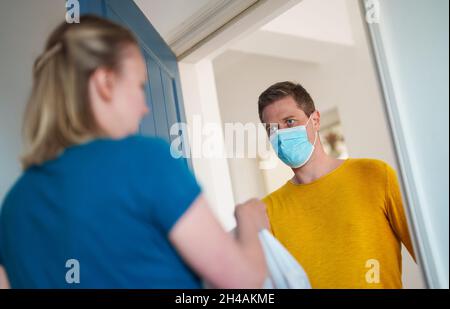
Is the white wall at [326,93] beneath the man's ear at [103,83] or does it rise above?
above

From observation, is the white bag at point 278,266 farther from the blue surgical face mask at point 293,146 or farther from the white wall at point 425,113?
the blue surgical face mask at point 293,146

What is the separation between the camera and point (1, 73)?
177 cm

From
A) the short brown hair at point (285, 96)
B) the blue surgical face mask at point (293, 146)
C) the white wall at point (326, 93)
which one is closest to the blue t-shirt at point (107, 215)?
the blue surgical face mask at point (293, 146)

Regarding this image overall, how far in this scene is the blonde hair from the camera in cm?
84

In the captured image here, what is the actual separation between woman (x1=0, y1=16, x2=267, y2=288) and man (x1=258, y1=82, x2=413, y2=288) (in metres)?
0.76

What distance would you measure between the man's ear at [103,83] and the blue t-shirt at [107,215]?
86 mm

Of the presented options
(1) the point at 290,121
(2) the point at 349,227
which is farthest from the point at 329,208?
(1) the point at 290,121

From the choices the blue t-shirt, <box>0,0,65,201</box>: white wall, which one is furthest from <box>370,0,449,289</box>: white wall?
<box>0,0,65,201</box>: white wall

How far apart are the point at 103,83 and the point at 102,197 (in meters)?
0.21

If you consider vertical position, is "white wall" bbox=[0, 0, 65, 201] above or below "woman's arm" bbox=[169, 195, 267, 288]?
above

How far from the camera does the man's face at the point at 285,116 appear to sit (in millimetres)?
1824

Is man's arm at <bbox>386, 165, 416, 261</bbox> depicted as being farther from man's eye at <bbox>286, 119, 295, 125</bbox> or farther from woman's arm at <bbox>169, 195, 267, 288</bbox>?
woman's arm at <bbox>169, 195, 267, 288</bbox>

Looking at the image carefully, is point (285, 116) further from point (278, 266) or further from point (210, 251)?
point (210, 251)
